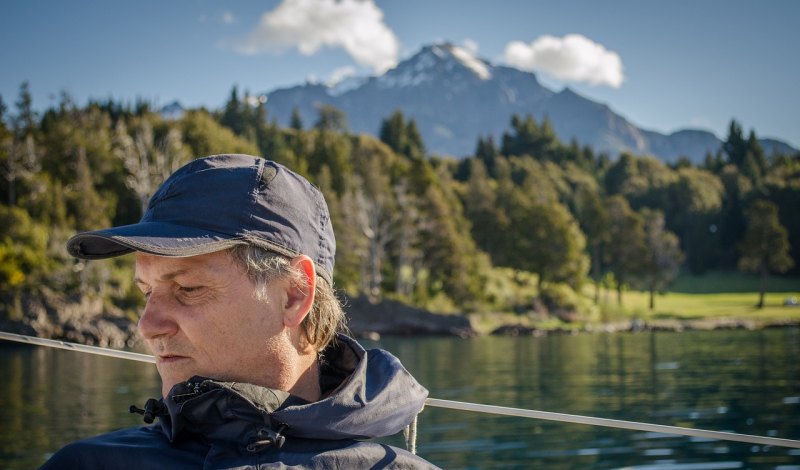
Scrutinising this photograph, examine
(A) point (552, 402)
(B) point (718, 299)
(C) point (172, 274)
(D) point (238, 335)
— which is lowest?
(B) point (718, 299)

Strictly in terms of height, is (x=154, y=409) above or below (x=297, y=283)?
below

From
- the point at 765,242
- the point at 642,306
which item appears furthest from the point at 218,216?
the point at 765,242

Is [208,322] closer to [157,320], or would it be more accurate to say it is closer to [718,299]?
[157,320]

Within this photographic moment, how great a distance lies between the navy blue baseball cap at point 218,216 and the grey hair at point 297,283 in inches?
1.1

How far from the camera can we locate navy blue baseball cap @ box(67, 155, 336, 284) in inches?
57.6

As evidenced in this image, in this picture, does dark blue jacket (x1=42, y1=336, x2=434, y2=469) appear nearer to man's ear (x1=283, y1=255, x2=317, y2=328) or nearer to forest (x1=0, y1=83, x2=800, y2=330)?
man's ear (x1=283, y1=255, x2=317, y2=328)

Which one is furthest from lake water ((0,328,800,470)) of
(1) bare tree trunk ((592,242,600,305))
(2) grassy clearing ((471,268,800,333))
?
(1) bare tree trunk ((592,242,600,305))

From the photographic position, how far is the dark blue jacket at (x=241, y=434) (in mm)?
1417

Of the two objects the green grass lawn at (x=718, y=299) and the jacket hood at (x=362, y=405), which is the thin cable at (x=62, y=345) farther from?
the green grass lawn at (x=718, y=299)

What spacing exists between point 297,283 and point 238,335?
15 cm

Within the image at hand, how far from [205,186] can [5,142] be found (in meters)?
49.5

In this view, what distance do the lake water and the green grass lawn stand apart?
24342 millimetres

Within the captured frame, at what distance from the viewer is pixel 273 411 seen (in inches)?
57.4

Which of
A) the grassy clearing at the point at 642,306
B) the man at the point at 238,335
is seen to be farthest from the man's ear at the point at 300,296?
the grassy clearing at the point at 642,306
